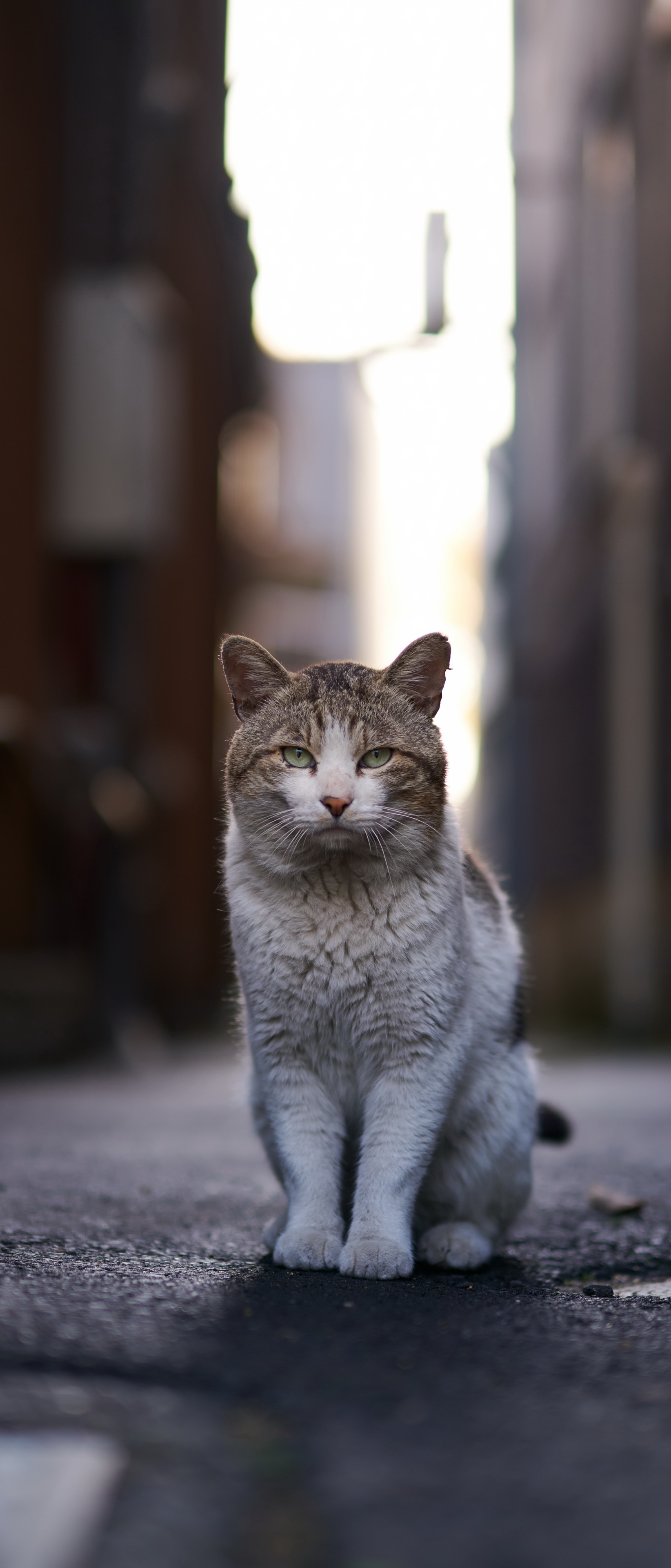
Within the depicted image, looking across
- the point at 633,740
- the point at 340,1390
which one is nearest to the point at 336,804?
the point at 340,1390

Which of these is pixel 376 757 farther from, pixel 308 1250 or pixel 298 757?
pixel 308 1250

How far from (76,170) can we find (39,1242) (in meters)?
7.84

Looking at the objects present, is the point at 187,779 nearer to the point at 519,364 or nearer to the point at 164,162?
the point at 164,162

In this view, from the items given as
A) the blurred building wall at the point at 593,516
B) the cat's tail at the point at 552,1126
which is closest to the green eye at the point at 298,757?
the cat's tail at the point at 552,1126

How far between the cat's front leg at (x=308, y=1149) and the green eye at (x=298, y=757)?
20.4 inches

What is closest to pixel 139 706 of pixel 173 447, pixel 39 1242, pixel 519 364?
pixel 173 447

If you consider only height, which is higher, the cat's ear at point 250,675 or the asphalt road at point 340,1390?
the cat's ear at point 250,675

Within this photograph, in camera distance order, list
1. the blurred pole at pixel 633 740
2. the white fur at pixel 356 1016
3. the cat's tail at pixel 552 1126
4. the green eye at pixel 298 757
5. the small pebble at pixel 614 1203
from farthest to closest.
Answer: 1. the blurred pole at pixel 633 740
2. the small pebble at pixel 614 1203
3. the cat's tail at pixel 552 1126
4. the green eye at pixel 298 757
5. the white fur at pixel 356 1016

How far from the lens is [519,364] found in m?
21.0

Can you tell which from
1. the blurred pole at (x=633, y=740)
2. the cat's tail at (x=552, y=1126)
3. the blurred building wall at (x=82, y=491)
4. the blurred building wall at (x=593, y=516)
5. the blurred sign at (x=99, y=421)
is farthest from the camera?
the blurred building wall at (x=593, y=516)

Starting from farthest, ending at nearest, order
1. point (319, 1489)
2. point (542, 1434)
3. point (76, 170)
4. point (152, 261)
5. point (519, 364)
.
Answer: point (519, 364)
point (152, 261)
point (76, 170)
point (542, 1434)
point (319, 1489)

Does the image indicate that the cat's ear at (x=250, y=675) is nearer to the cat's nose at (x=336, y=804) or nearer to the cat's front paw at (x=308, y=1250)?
the cat's nose at (x=336, y=804)

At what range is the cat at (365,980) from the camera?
229cm

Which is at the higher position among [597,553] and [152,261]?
[152,261]
